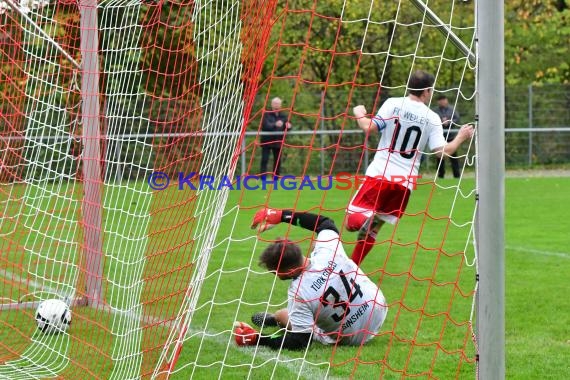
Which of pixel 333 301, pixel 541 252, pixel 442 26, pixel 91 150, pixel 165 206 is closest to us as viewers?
pixel 442 26

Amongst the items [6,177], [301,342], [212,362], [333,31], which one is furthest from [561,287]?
[333,31]

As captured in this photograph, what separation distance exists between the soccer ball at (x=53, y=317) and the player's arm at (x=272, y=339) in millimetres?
1331

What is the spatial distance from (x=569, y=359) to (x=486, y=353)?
1.97 m

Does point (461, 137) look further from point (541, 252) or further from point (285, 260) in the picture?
point (541, 252)

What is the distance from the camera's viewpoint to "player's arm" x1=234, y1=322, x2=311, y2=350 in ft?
20.1

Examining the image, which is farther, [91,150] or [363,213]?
[363,213]

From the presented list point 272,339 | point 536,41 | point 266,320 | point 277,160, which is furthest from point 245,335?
point 536,41

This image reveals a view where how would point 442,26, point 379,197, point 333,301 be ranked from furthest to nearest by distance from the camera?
point 379,197
point 333,301
point 442,26

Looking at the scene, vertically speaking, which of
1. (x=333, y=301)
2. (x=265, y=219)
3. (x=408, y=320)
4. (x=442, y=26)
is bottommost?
(x=408, y=320)

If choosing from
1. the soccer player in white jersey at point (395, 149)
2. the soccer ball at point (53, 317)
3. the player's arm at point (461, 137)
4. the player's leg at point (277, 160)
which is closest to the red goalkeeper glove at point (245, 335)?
the player's leg at point (277, 160)

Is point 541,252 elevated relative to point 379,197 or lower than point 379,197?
lower

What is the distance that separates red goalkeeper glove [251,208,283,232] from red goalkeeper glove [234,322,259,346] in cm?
63

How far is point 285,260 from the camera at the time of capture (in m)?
5.95

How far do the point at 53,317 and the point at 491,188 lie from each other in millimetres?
3863
